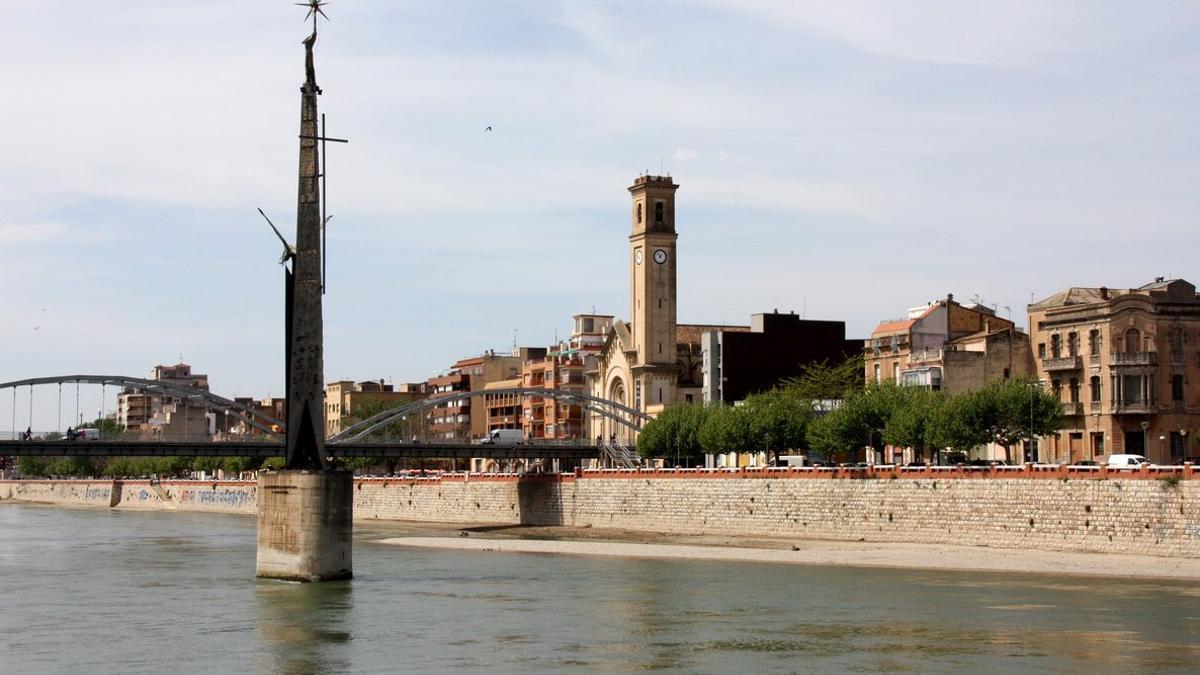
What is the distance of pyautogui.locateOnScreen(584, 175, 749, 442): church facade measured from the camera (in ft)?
540

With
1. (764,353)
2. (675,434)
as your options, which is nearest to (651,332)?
(764,353)

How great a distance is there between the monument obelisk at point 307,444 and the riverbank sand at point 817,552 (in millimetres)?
24567

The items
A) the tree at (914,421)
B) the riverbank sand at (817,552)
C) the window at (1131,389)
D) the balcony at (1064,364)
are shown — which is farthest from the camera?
the balcony at (1064,364)

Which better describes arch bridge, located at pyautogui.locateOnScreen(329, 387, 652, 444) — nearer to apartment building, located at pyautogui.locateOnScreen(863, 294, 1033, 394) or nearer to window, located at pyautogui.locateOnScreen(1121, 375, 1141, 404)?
apartment building, located at pyautogui.locateOnScreen(863, 294, 1033, 394)

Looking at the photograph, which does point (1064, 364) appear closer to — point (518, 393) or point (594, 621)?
point (594, 621)

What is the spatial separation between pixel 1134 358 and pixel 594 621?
175 feet

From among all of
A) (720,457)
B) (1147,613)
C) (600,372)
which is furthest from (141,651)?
(600,372)

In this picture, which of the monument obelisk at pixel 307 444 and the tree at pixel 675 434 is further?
the tree at pixel 675 434

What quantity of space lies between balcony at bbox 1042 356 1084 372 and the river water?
103 ft

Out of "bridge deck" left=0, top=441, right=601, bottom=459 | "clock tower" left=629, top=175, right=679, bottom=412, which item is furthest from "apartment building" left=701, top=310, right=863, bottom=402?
"bridge deck" left=0, top=441, right=601, bottom=459

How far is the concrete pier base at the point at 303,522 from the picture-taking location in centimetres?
6806

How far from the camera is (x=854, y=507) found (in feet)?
314

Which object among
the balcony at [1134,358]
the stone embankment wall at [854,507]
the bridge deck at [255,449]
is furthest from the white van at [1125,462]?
the bridge deck at [255,449]

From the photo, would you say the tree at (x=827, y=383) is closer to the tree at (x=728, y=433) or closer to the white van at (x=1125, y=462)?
the tree at (x=728, y=433)
